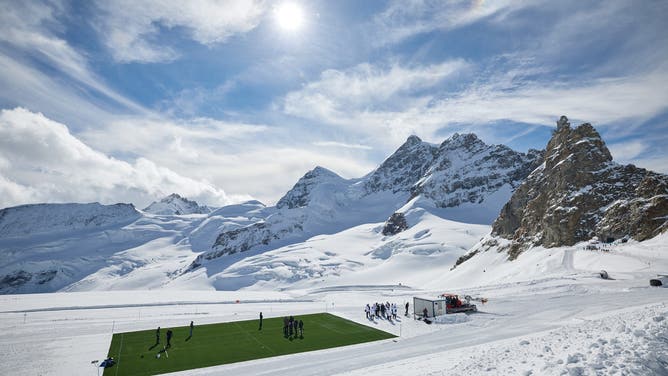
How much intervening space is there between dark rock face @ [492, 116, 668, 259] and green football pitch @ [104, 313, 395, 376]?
5900 cm

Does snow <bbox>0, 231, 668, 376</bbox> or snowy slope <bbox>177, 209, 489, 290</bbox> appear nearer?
snow <bbox>0, 231, 668, 376</bbox>

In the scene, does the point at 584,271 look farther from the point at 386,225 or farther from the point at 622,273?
the point at 386,225

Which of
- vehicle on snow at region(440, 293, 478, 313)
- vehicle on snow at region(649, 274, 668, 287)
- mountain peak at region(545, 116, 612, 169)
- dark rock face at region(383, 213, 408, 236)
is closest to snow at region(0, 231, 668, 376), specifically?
vehicle on snow at region(649, 274, 668, 287)

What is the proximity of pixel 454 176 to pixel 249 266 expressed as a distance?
122 m

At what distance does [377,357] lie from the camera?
79.0 ft

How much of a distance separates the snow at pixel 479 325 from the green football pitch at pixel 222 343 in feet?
5.04

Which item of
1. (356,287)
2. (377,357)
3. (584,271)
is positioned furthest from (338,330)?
(356,287)

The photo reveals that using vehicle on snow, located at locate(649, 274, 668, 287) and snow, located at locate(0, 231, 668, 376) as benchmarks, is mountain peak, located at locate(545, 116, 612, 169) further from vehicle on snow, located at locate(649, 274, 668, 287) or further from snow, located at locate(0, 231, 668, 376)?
vehicle on snow, located at locate(649, 274, 668, 287)

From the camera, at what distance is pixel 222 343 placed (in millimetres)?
29641

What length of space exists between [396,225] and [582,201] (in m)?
95.0

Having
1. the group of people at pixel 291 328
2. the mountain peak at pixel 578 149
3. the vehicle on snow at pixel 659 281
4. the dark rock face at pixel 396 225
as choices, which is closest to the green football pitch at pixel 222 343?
the group of people at pixel 291 328

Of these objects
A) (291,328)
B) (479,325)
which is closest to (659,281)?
(479,325)

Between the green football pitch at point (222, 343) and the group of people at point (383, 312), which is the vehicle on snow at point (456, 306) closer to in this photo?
the group of people at point (383, 312)

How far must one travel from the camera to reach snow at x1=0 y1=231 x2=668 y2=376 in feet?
52.8
